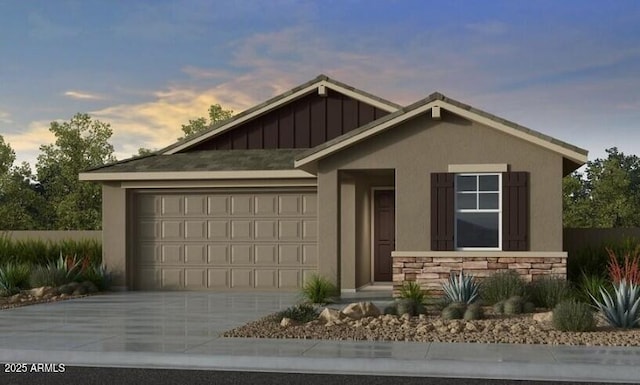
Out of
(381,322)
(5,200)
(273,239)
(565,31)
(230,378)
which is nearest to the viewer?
(230,378)

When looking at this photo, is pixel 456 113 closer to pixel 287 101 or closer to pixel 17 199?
pixel 287 101

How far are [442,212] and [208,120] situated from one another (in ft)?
82.1

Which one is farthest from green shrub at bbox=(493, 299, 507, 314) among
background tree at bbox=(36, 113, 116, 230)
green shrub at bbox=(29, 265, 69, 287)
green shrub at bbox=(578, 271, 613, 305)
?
background tree at bbox=(36, 113, 116, 230)

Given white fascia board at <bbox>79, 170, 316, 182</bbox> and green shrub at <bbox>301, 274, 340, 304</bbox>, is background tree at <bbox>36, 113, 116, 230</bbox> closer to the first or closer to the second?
white fascia board at <bbox>79, 170, 316, 182</bbox>

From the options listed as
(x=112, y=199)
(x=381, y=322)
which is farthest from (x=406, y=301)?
(x=112, y=199)

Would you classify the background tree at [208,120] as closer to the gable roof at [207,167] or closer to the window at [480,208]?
the gable roof at [207,167]

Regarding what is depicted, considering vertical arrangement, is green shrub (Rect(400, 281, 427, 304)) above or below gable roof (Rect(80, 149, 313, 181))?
below

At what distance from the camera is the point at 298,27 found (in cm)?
2436

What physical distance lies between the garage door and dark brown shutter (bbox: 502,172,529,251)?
4.87 m

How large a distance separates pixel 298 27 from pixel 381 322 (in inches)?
524

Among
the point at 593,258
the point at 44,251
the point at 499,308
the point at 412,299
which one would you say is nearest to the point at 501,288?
the point at 499,308

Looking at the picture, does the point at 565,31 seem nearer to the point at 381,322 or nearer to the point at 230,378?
the point at 381,322

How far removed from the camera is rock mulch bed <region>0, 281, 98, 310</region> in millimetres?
17797

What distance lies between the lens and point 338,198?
17.6 m
